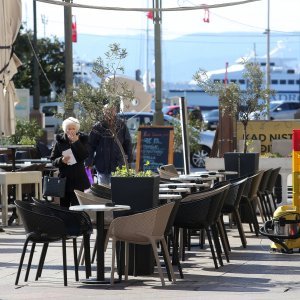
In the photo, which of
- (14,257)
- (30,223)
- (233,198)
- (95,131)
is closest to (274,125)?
(95,131)

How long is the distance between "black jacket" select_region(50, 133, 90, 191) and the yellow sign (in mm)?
7467

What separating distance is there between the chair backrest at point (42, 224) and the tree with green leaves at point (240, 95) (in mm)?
9023

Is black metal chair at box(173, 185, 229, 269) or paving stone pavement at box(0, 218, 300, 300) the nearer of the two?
paving stone pavement at box(0, 218, 300, 300)

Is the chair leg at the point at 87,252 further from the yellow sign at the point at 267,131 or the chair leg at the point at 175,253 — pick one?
the yellow sign at the point at 267,131

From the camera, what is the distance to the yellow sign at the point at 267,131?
73.9 feet

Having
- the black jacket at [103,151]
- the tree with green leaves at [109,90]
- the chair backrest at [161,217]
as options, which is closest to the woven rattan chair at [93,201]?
the chair backrest at [161,217]

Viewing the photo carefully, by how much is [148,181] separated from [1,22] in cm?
499

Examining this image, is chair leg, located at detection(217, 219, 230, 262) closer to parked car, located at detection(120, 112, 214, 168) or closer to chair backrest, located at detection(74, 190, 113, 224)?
chair backrest, located at detection(74, 190, 113, 224)

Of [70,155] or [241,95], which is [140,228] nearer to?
[70,155]

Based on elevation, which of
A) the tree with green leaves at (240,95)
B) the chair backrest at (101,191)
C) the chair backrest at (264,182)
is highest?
the tree with green leaves at (240,95)

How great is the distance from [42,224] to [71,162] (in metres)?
3.76

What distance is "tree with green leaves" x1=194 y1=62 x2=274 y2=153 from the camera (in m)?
20.5

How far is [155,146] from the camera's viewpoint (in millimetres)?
24062

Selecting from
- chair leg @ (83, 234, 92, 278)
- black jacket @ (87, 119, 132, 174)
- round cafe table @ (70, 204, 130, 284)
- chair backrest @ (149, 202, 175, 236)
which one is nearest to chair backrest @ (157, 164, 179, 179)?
black jacket @ (87, 119, 132, 174)
